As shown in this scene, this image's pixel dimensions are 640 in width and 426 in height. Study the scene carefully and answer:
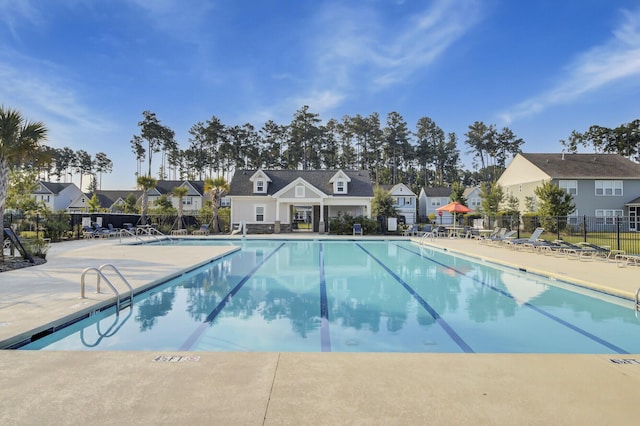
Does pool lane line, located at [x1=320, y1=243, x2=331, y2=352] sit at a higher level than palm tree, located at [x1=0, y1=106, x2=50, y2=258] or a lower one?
lower

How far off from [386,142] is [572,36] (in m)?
45.1

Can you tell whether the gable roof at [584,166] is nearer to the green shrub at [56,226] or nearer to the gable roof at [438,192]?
the gable roof at [438,192]

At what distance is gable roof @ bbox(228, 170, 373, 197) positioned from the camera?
102ft

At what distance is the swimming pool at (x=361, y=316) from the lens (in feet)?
18.3

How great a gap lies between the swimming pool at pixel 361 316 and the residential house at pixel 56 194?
58373 millimetres

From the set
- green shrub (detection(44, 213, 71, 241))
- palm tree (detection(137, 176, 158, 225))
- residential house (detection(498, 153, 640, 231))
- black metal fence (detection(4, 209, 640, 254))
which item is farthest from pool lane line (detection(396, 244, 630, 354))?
residential house (detection(498, 153, 640, 231))

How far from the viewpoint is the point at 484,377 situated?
11.5ft

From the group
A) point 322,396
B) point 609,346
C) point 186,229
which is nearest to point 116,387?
point 322,396

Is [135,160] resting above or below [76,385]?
above

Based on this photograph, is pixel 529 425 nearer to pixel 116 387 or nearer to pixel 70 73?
pixel 116 387

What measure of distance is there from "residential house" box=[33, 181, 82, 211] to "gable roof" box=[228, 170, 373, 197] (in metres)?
39.6

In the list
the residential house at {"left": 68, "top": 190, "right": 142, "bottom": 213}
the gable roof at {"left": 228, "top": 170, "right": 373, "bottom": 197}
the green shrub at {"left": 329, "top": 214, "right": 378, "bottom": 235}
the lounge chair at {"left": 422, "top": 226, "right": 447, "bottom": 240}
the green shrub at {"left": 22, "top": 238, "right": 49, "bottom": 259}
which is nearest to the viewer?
the green shrub at {"left": 22, "top": 238, "right": 49, "bottom": 259}

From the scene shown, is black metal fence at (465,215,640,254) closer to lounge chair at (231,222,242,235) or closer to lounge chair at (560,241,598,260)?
lounge chair at (560,241,598,260)

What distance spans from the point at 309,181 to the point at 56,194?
46.7 metres
